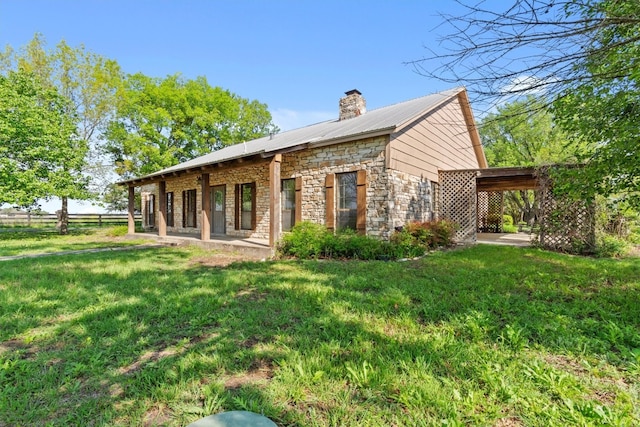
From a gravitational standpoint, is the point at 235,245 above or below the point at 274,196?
below

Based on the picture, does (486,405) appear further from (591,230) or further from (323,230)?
(591,230)

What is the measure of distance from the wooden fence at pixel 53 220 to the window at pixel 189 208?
39.7 ft

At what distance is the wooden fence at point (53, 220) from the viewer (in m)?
18.7

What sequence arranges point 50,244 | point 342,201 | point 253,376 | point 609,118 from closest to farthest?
point 253,376
point 609,118
point 342,201
point 50,244

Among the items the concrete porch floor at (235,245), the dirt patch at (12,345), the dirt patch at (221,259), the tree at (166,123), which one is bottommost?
the dirt patch at (12,345)

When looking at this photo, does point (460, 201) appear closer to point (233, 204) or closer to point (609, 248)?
point (609, 248)

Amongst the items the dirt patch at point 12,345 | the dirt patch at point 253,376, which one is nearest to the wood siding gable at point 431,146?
the dirt patch at point 253,376

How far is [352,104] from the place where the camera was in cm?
1138

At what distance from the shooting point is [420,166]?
29.0 feet

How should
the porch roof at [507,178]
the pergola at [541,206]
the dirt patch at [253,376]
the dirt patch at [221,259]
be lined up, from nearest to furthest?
the dirt patch at [253,376]
the dirt patch at [221,259]
the pergola at [541,206]
the porch roof at [507,178]

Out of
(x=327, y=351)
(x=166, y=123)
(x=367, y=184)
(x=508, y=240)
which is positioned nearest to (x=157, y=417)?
(x=327, y=351)

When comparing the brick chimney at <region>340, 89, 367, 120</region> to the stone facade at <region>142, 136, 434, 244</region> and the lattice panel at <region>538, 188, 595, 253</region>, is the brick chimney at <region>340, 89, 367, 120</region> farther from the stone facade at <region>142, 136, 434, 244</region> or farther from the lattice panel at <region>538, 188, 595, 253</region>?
the lattice panel at <region>538, 188, 595, 253</region>

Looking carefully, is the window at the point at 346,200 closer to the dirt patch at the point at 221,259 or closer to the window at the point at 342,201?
the window at the point at 342,201

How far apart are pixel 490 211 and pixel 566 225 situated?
7610mm
